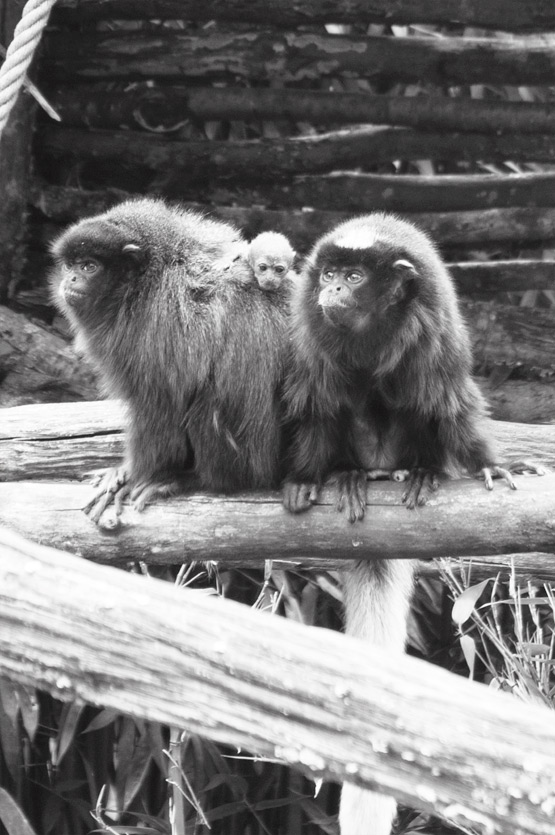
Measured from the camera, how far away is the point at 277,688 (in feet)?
5.37

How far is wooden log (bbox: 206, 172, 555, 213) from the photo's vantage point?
465 centimetres

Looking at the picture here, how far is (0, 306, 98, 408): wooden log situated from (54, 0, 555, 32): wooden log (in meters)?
1.54

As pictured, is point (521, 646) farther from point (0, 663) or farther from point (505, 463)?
point (0, 663)

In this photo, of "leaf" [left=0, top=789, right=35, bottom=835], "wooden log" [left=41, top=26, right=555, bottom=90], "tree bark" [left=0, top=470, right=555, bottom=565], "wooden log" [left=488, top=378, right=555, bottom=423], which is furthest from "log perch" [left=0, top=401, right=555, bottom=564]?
"wooden log" [left=41, top=26, right=555, bottom=90]

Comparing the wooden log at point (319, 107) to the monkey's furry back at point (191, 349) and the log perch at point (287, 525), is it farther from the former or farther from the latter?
the log perch at point (287, 525)

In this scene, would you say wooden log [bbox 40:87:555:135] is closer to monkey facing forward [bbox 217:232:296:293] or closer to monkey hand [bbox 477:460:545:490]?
monkey facing forward [bbox 217:232:296:293]

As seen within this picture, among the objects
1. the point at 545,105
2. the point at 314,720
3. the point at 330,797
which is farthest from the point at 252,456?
the point at 545,105

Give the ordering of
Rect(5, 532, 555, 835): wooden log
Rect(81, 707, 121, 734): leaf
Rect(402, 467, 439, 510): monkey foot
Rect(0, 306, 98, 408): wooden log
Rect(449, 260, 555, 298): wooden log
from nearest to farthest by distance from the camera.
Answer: Rect(5, 532, 555, 835): wooden log → Rect(402, 467, 439, 510): monkey foot → Rect(81, 707, 121, 734): leaf → Rect(0, 306, 98, 408): wooden log → Rect(449, 260, 555, 298): wooden log

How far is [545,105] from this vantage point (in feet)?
15.4

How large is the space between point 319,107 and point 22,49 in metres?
2.07

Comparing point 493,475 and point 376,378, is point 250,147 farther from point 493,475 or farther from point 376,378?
point 493,475

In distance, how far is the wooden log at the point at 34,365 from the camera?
14.3 ft

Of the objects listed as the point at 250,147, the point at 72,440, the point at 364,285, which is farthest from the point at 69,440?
the point at 250,147

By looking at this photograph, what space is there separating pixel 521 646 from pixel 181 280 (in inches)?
57.9
